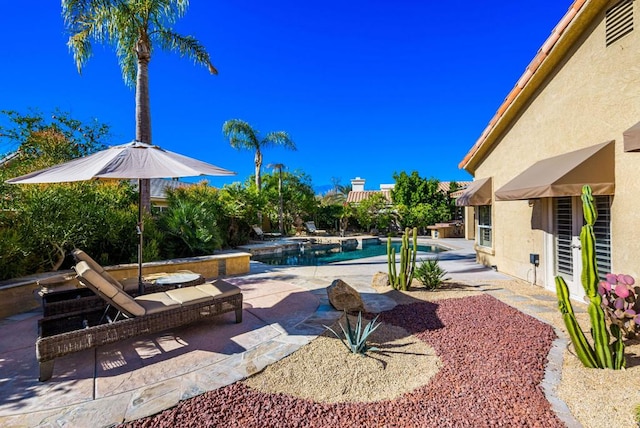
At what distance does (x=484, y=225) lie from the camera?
13.2m

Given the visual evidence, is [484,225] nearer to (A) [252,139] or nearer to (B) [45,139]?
(B) [45,139]

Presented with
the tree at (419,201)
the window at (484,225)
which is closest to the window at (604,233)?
the window at (484,225)

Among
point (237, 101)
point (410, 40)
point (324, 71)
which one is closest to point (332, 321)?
point (410, 40)

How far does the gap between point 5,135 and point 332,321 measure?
2056cm

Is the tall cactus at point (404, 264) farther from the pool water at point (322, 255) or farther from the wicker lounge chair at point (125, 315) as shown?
the pool water at point (322, 255)

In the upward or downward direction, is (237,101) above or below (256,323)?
above

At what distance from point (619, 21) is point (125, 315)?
1124 centimetres

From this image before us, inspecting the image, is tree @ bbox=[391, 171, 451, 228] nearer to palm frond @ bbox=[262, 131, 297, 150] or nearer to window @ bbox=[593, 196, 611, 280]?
palm frond @ bbox=[262, 131, 297, 150]

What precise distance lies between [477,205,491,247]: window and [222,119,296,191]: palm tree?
23.3 meters

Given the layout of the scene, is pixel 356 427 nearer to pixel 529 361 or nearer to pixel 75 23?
pixel 529 361

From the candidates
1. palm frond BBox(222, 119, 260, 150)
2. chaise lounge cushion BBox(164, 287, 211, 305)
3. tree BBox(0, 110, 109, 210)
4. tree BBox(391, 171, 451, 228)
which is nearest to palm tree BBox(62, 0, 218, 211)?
tree BBox(0, 110, 109, 210)

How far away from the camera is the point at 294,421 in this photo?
3408 millimetres

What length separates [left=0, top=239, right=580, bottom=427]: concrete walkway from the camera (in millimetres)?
3570

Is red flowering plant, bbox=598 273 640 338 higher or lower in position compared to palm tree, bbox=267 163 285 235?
lower
